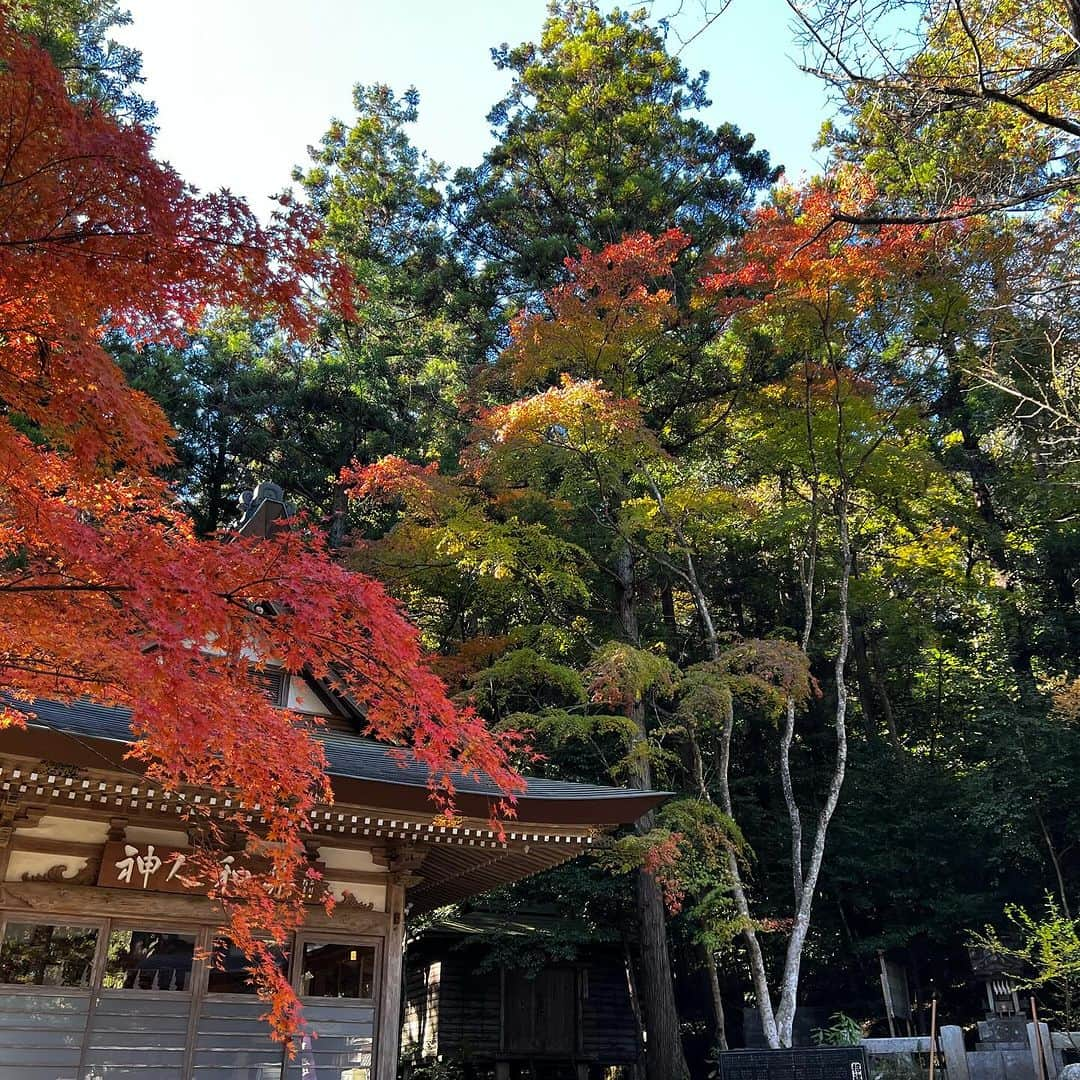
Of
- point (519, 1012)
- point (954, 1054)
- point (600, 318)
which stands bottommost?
point (954, 1054)

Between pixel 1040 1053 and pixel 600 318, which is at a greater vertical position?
pixel 600 318

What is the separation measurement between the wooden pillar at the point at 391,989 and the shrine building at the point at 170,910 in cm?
2

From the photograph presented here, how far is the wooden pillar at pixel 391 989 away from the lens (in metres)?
7.70

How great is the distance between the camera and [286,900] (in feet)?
24.6

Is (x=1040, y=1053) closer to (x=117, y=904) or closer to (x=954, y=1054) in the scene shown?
(x=954, y=1054)

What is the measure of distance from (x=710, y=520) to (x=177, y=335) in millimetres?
9355

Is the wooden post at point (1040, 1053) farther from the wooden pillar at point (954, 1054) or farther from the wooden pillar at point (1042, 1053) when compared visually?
the wooden pillar at point (954, 1054)

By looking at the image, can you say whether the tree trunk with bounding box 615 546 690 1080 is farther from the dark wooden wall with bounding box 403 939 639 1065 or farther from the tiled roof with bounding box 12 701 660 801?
the tiled roof with bounding box 12 701 660 801

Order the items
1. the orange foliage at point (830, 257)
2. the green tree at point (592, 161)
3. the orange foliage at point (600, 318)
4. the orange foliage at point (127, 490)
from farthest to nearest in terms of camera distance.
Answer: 1. the green tree at point (592, 161)
2. the orange foliage at point (600, 318)
3. the orange foliage at point (830, 257)
4. the orange foliage at point (127, 490)

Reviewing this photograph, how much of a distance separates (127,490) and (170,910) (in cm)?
346

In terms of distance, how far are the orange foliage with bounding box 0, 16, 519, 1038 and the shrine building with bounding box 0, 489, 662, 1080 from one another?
97 cm

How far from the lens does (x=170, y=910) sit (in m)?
7.29

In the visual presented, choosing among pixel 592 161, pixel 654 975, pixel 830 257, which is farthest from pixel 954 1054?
pixel 592 161

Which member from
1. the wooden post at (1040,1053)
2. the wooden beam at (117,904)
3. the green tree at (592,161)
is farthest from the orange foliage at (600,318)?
the wooden post at (1040,1053)
